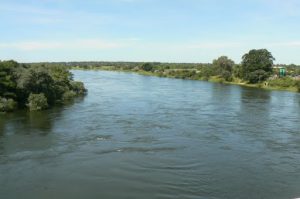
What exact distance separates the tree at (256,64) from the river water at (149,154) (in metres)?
42.0

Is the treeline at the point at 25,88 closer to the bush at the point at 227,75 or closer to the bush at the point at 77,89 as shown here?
the bush at the point at 77,89

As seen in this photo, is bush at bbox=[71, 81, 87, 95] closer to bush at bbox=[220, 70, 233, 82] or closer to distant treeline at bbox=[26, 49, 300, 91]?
distant treeline at bbox=[26, 49, 300, 91]

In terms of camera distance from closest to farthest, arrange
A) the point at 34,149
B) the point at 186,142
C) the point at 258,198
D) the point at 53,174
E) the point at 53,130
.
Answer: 1. the point at 258,198
2. the point at 53,174
3. the point at 34,149
4. the point at 186,142
5. the point at 53,130

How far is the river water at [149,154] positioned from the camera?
18469 millimetres

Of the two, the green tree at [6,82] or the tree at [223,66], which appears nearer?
the green tree at [6,82]

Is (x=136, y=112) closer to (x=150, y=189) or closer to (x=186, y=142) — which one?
(x=186, y=142)

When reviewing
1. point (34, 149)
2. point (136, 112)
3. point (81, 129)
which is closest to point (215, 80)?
point (136, 112)

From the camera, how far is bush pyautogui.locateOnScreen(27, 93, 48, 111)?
41375mm

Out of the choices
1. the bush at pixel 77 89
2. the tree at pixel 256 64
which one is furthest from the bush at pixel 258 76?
the bush at pixel 77 89

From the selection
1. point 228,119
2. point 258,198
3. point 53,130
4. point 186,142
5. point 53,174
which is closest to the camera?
point 258,198

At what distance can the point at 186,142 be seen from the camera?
89.0ft

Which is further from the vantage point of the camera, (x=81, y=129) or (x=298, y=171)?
(x=81, y=129)

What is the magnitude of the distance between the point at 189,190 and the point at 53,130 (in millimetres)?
15586

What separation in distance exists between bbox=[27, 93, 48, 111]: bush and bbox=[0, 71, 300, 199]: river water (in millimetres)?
1520
